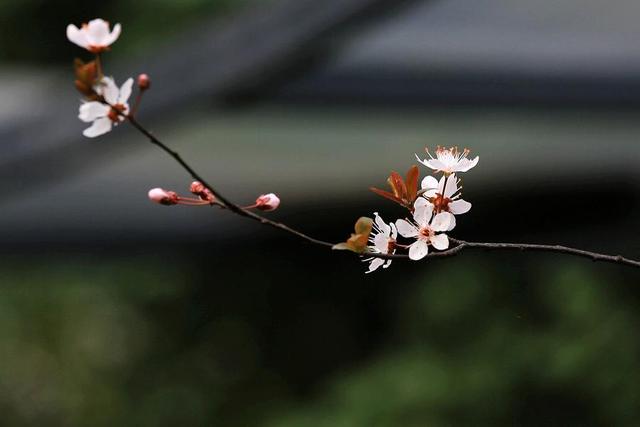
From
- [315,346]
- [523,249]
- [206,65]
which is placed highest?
[206,65]

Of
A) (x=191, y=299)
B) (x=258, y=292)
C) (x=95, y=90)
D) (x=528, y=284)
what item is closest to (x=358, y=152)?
(x=528, y=284)

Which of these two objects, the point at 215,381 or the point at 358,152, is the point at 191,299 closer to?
the point at 215,381

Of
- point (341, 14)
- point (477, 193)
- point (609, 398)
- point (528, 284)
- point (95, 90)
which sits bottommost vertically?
point (95, 90)

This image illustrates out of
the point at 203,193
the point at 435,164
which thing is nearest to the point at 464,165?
the point at 435,164

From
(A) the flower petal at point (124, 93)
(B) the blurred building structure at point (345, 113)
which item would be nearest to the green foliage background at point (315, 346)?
(B) the blurred building structure at point (345, 113)

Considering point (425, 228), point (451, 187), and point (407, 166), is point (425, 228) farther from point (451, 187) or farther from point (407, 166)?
point (407, 166)

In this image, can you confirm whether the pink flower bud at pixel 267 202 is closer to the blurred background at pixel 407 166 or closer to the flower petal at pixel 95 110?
→ the flower petal at pixel 95 110
